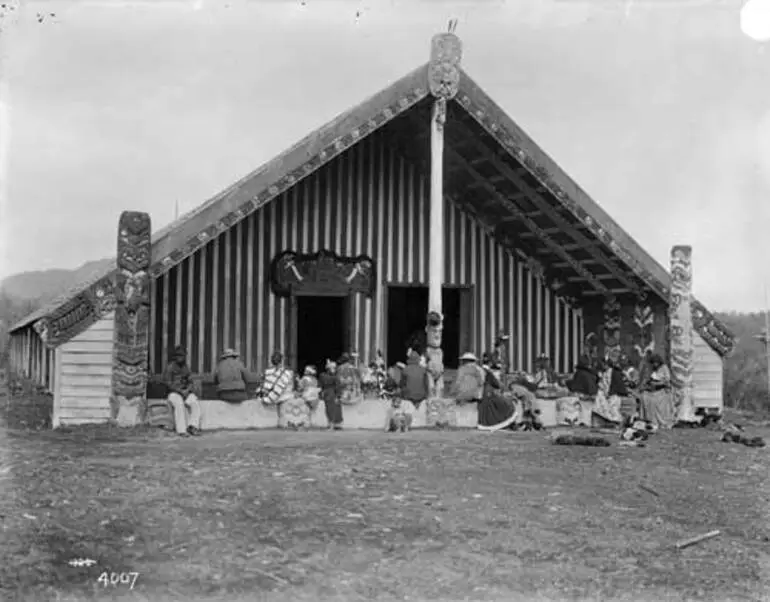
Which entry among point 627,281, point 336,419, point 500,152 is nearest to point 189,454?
point 336,419

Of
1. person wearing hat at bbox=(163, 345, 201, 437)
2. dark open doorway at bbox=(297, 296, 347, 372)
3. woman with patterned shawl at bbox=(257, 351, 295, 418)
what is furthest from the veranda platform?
dark open doorway at bbox=(297, 296, 347, 372)

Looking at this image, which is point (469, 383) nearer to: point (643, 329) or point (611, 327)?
point (643, 329)

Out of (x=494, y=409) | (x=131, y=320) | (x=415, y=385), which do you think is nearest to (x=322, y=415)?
(x=415, y=385)

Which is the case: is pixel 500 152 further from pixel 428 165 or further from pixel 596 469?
pixel 596 469

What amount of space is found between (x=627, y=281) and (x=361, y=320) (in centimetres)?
415

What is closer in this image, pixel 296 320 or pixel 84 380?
pixel 84 380

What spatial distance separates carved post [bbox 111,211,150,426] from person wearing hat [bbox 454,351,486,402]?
4.09 metres

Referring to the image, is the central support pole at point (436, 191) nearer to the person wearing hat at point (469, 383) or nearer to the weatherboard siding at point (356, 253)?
the person wearing hat at point (469, 383)

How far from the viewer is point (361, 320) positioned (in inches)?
620

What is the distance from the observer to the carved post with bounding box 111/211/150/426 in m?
11.8

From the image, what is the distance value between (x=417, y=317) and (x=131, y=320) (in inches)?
293

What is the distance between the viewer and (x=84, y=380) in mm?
11773

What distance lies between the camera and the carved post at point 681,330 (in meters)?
14.5

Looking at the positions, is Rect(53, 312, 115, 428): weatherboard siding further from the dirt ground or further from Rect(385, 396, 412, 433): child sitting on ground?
Rect(385, 396, 412, 433): child sitting on ground
